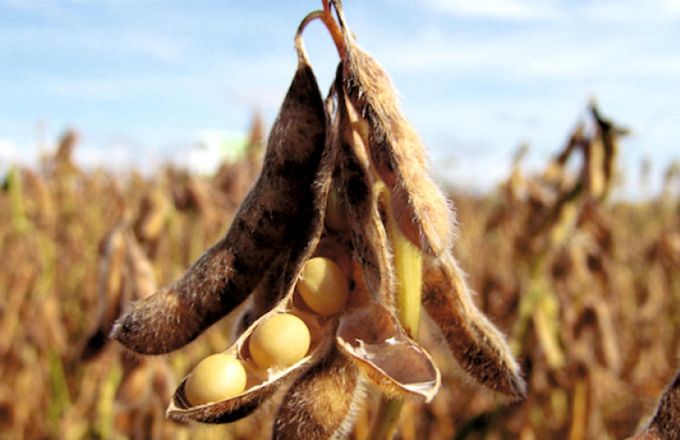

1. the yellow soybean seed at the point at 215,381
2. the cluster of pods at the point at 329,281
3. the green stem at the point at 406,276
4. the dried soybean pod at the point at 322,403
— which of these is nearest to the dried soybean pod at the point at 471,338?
the cluster of pods at the point at 329,281

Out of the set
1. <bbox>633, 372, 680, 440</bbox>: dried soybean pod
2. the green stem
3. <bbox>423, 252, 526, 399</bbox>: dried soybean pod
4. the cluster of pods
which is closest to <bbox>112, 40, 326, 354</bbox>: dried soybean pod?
the cluster of pods

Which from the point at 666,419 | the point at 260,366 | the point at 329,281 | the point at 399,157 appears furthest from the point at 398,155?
the point at 666,419

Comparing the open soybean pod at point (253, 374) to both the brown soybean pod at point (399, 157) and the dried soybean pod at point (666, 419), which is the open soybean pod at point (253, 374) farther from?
the dried soybean pod at point (666, 419)

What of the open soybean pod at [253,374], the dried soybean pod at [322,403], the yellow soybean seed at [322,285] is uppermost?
the yellow soybean seed at [322,285]

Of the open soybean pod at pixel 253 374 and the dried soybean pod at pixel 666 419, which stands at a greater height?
the open soybean pod at pixel 253 374

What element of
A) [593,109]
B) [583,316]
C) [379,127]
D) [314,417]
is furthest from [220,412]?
[583,316]

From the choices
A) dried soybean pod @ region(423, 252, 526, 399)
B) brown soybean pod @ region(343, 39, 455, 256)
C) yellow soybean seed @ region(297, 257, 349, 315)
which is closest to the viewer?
brown soybean pod @ region(343, 39, 455, 256)

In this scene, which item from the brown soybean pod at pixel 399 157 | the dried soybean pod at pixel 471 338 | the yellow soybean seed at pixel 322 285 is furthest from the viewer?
the dried soybean pod at pixel 471 338

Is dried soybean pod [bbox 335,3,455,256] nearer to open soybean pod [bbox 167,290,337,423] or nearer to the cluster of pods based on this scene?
the cluster of pods
